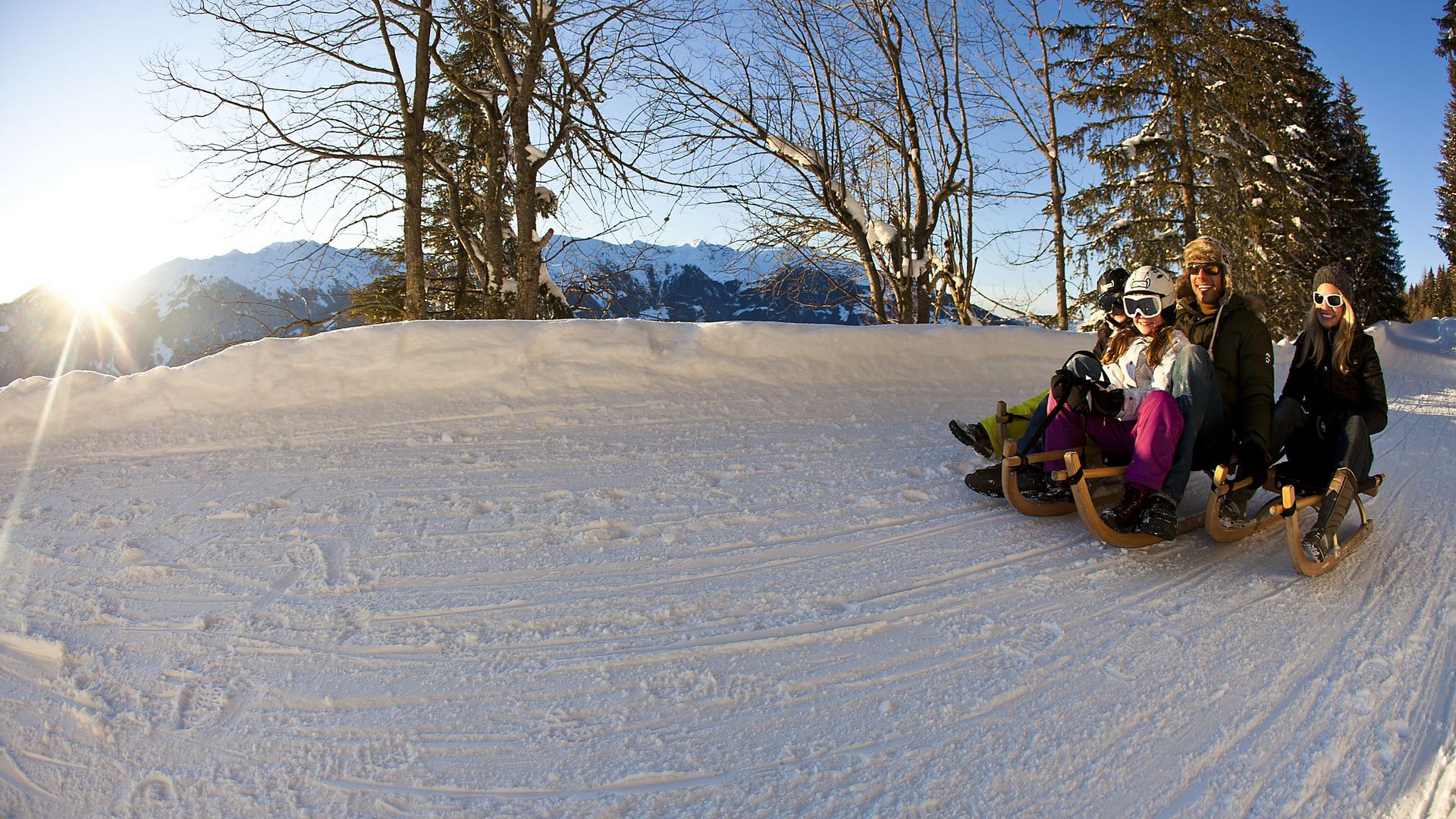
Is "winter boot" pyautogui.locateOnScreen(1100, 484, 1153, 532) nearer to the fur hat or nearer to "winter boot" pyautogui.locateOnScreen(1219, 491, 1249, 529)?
"winter boot" pyautogui.locateOnScreen(1219, 491, 1249, 529)

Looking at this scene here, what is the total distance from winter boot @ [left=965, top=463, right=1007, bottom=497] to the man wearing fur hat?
30.9 inches

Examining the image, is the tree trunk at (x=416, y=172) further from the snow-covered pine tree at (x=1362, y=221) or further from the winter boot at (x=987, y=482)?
the snow-covered pine tree at (x=1362, y=221)

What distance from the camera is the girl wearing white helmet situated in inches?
132

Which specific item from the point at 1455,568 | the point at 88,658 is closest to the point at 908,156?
the point at 1455,568

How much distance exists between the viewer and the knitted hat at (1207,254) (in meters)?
3.83

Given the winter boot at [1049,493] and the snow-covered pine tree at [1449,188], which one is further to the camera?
the snow-covered pine tree at [1449,188]

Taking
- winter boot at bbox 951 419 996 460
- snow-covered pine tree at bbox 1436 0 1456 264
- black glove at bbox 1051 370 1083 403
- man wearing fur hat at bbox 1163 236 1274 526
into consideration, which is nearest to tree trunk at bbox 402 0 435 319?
winter boot at bbox 951 419 996 460

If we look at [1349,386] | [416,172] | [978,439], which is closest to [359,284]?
[416,172]

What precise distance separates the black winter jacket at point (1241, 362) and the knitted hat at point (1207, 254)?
19cm

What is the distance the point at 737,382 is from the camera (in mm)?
5652

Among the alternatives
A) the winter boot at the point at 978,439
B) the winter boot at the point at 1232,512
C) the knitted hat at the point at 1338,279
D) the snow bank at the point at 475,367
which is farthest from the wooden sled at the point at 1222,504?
the snow bank at the point at 475,367

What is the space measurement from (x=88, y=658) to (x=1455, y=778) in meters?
4.18

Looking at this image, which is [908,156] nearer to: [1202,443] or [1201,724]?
[1202,443]

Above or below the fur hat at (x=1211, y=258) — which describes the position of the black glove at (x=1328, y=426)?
below
